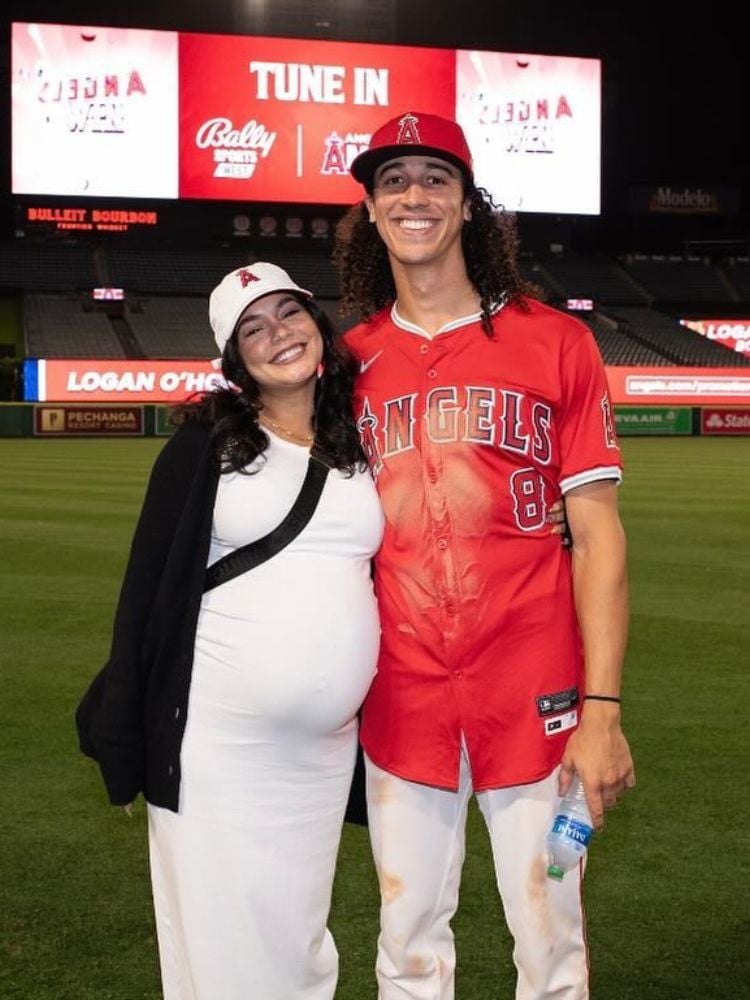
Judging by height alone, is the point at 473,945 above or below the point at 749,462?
below

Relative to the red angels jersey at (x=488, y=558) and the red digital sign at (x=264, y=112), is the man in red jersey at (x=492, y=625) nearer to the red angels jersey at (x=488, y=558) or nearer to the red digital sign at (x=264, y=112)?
the red angels jersey at (x=488, y=558)

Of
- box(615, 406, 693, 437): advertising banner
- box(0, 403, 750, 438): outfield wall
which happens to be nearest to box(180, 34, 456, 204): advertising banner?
box(0, 403, 750, 438): outfield wall

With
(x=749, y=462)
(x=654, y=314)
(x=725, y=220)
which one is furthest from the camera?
(x=725, y=220)

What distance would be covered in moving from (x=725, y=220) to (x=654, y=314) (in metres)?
9.90

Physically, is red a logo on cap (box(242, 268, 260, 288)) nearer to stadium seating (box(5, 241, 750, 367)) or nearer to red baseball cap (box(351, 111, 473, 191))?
red baseball cap (box(351, 111, 473, 191))

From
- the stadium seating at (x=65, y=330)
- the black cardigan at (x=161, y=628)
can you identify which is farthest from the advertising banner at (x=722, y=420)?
the black cardigan at (x=161, y=628)

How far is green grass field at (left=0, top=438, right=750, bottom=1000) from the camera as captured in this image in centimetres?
389

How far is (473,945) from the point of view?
4.02 metres

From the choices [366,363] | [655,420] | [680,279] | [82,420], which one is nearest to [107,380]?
[82,420]

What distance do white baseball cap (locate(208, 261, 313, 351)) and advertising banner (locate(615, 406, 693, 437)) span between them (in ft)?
105

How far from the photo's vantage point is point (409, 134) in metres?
3.06

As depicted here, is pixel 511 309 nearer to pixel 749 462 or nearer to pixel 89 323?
pixel 749 462

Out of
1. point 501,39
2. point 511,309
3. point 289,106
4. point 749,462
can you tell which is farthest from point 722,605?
point 501,39

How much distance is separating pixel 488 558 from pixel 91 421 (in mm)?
29737
